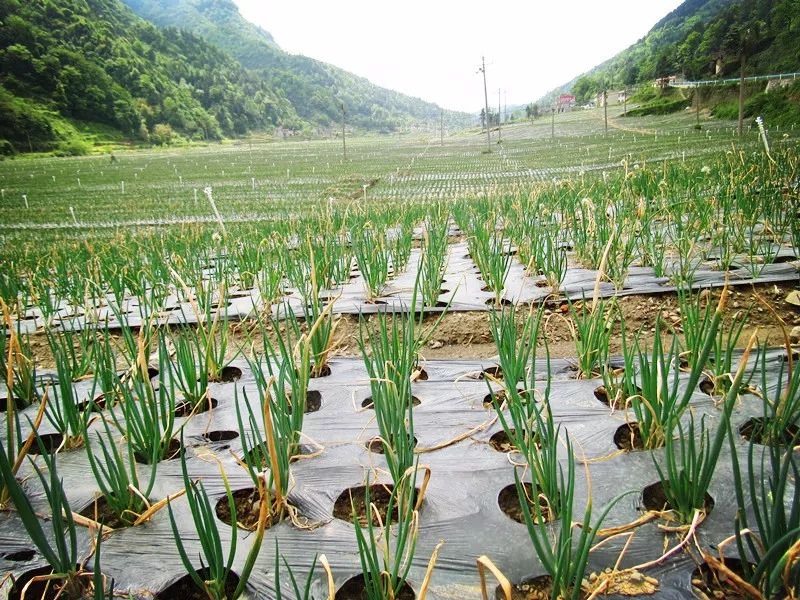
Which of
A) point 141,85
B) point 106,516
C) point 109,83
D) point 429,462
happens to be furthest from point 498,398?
point 141,85

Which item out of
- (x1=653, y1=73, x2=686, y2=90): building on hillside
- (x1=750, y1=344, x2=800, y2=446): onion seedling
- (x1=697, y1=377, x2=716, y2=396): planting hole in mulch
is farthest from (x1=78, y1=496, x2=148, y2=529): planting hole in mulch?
(x1=653, y1=73, x2=686, y2=90): building on hillside

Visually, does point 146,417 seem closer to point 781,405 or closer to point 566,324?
point 781,405

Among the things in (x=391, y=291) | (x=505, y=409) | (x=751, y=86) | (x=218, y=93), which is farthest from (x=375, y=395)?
(x=218, y=93)

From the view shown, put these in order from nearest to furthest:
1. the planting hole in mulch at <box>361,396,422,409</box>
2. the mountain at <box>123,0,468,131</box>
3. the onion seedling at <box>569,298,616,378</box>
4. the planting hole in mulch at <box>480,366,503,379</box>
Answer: the onion seedling at <box>569,298,616,378</box>
the planting hole in mulch at <box>361,396,422,409</box>
the planting hole in mulch at <box>480,366,503,379</box>
the mountain at <box>123,0,468,131</box>

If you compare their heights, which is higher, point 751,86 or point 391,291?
point 751,86

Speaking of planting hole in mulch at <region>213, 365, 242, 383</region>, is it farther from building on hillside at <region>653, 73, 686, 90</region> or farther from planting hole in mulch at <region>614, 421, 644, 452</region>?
building on hillside at <region>653, 73, 686, 90</region>

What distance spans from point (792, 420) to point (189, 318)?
272cm

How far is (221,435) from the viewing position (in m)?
1.38

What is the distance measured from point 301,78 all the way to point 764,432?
13068 cm

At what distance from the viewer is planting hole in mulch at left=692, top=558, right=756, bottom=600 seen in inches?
28.2

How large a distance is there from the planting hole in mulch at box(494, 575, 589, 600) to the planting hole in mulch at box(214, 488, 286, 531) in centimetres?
48

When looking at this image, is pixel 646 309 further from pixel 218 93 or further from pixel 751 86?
pixel 218 93

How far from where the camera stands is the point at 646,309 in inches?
89.6

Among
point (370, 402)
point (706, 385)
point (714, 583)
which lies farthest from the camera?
point (370, 402)
